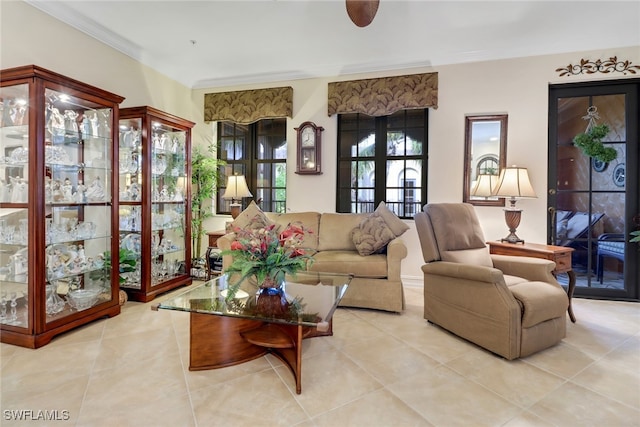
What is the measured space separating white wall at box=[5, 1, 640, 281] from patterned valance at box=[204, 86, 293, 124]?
176mm

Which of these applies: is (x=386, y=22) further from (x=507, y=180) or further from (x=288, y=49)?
(x=507, y=180)

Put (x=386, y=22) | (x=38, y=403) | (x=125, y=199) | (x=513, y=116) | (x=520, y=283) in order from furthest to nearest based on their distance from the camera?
(x=513, y=116)
(x=125, y=199)
(x=386, y=22)
(x=520, y=283)
(x=38, y=403)

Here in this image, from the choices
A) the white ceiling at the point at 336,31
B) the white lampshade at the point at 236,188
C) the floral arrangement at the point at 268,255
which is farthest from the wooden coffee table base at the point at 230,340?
the white ceiling at the point at 336,31

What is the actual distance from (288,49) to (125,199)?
251cm

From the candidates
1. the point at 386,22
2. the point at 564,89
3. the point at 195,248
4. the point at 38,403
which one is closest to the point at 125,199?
the point at 195,248

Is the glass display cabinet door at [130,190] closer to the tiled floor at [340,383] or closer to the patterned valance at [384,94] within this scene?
the tiled floor at [340,383]

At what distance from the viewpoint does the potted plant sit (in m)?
4.59

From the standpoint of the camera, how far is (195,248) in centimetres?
488

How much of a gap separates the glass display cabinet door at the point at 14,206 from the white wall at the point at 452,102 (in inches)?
33.8

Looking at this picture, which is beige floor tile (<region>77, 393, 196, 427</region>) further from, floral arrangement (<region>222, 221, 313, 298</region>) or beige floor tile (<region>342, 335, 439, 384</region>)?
beige floor tile (<region>342, 335, 439, 384</region>)

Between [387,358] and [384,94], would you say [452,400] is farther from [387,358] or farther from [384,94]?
[384,94]

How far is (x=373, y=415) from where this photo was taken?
1640 millimetres

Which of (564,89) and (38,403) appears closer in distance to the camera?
(38,403)

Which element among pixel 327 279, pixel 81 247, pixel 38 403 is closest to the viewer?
pixel 38 403
